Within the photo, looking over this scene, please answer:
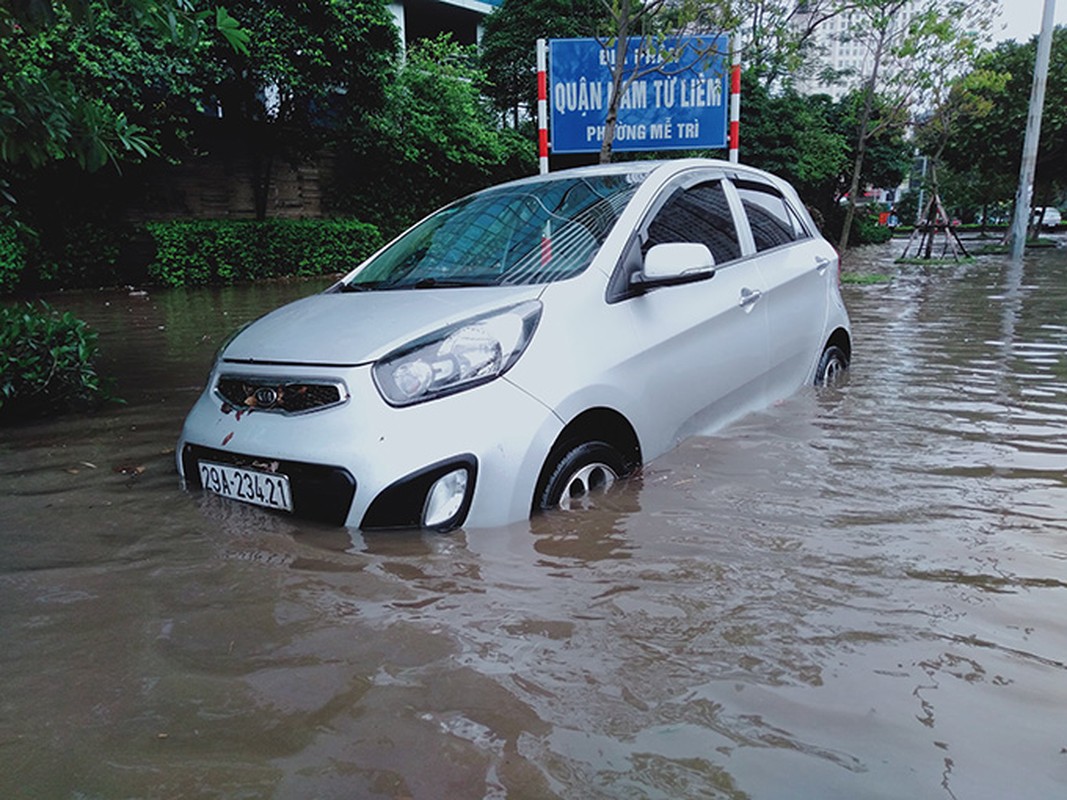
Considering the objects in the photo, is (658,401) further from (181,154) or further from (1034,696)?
(181,154)

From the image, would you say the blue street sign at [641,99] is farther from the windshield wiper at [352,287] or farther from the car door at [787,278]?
the windshield wiper at [352,287]

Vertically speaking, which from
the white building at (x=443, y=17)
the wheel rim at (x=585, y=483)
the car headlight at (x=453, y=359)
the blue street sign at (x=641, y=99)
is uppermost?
the white building at (x=443, y=17)

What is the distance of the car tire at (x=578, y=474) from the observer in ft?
9.64

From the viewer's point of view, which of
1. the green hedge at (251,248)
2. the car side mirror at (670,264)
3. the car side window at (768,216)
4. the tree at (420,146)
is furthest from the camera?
the tree at (420,146)

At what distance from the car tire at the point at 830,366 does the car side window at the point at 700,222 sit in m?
1.16

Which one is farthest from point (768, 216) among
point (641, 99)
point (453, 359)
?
point (641, 99)

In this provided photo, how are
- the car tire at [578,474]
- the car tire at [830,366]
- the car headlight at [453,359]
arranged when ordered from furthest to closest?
1. the car tire at [830,366]
2. the car tire at [578,474]
3. the car headlight at [453,359]

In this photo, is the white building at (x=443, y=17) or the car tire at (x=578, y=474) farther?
the white building at (x=443, y=17)

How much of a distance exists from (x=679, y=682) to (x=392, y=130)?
16.4m

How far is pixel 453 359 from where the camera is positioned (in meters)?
2.86

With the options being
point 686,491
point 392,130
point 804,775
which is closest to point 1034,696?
point 804,775

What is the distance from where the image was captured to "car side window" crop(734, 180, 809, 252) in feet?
14.7

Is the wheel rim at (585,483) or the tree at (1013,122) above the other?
the tree at (1013,122)

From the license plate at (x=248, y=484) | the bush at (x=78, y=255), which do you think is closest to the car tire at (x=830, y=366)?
the license plate at (x=248, y=484)
